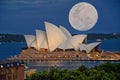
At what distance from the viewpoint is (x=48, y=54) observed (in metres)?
24.3

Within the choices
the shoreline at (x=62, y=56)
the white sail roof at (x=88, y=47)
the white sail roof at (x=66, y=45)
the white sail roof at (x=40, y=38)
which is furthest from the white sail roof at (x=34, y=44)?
the white sail roof at (x=88, y=47)

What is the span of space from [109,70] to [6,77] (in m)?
2.69

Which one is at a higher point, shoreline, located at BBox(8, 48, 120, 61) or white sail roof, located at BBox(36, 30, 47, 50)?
white sail roof, located at BBox(36, 30, 47, 50)

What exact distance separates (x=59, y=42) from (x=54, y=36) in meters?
1.09

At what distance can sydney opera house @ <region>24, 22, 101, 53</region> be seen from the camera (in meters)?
23.8

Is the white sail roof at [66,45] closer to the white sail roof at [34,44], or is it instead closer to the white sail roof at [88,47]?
the white sail roof at [88,47]

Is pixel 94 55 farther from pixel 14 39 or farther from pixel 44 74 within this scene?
pixel 14 39

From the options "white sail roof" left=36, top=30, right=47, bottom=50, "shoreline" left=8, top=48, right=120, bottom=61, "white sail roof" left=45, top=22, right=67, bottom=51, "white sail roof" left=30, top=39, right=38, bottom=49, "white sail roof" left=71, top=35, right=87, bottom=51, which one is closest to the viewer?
"white sail roof" left=45, top=22, right=67, bottom=51

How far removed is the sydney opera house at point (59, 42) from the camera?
23781 millimetres

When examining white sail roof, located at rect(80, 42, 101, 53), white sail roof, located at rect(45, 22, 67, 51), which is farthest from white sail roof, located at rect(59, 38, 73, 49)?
white sail roof, located at rect(80, 42, 101, 53)

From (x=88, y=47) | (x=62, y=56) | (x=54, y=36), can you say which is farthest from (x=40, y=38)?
(x=88, y=47)

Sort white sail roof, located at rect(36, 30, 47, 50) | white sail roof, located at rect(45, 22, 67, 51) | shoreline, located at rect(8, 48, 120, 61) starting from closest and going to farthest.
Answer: white sail roof, located at rect(45, 22, 67, 51) < white sail roof, located at rect(36, 30, 47, 50) < shoreline, located at rect(8, 48, 120, 61)

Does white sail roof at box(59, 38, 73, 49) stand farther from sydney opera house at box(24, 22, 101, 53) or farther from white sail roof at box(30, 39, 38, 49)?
white sail roof at box(30, 39, 38, 49)

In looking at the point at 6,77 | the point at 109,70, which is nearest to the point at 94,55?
the point at 6,77
